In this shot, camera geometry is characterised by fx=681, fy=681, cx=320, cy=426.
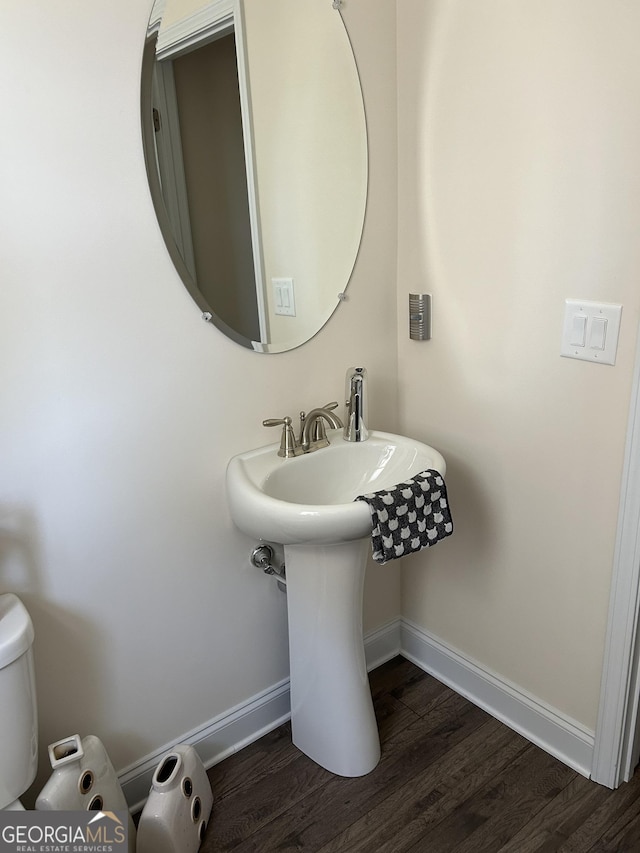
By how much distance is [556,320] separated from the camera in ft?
4.94

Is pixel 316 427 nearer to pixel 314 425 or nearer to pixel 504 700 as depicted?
pixel 314 425

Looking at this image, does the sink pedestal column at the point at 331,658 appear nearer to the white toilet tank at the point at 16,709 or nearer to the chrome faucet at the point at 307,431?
the chrome faucet at the point at 307,431

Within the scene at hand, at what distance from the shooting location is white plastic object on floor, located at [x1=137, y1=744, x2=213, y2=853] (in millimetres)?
1429

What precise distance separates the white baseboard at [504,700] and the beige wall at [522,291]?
0.12 ft

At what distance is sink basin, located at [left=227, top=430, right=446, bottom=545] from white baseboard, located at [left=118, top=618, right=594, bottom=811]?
62 cm

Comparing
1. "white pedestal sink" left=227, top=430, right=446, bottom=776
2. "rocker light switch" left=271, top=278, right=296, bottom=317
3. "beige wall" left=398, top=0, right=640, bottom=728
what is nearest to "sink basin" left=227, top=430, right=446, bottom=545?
"white pedestal sink" left=227, top=430, right=446, bottom=776

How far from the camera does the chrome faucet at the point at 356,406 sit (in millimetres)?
1698

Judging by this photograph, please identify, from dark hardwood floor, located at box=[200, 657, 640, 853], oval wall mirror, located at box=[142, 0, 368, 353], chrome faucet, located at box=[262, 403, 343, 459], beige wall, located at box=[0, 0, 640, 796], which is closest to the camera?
beige wall, located at box=[0, 0, 640, 796]

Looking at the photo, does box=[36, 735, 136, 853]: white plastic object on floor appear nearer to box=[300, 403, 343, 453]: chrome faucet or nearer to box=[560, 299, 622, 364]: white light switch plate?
box=[300, 403, 343, 453]: chrome faucet

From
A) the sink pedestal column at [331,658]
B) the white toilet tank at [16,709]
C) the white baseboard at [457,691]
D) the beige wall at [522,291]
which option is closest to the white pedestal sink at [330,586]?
the sink pedestal column at [331,658]

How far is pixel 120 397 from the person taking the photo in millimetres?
1442

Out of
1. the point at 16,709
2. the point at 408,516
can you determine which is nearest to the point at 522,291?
the point at 408,516

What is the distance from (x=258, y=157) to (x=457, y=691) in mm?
1568

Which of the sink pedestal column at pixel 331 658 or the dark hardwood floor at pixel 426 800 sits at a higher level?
the sink pedestal column at pixel 331 658
